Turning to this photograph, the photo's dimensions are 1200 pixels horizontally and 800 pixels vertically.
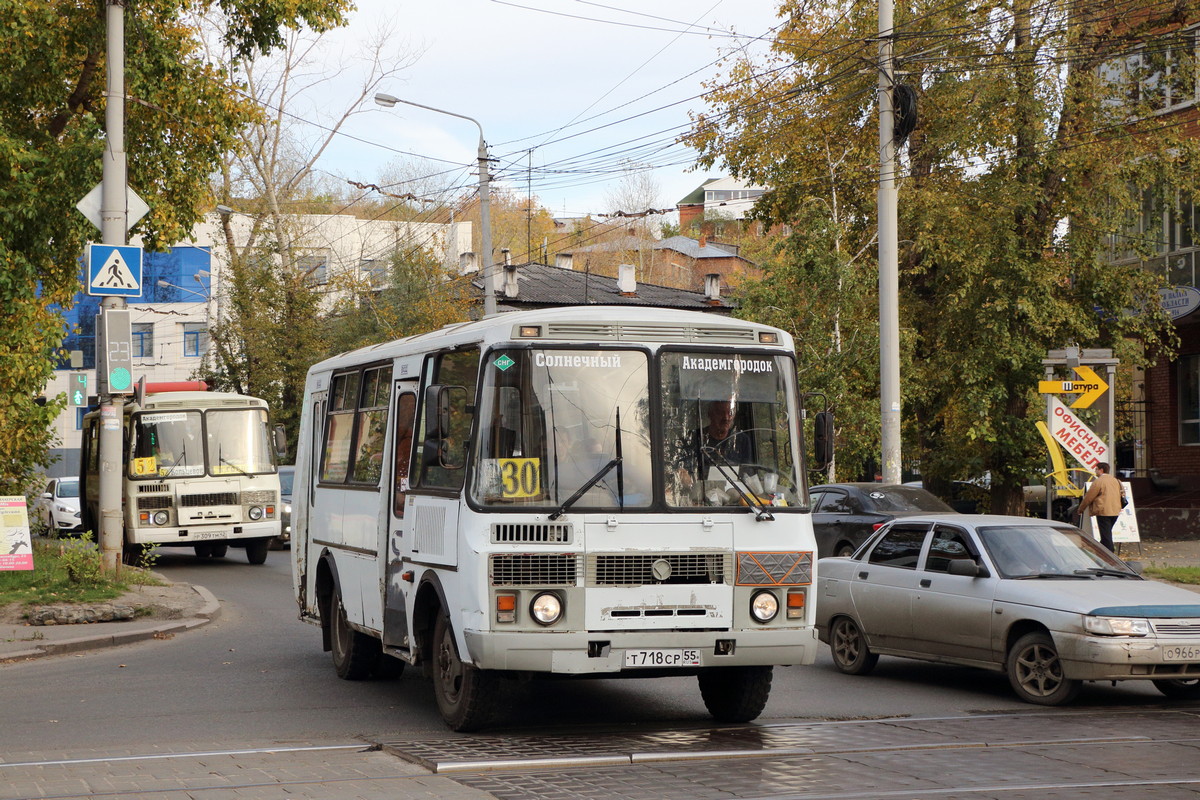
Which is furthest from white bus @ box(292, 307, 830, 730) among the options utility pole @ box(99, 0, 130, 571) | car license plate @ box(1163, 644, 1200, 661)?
utility pole @ box(99, 0, 130, 571)

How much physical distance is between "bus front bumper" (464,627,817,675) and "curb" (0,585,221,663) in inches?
258

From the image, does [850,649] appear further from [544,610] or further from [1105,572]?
[544,610]

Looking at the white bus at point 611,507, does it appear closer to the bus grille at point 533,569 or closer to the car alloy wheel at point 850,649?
the bus grille at point 533,569

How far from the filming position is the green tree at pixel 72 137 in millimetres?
18859

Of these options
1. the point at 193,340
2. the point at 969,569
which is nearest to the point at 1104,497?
the point at 969,569

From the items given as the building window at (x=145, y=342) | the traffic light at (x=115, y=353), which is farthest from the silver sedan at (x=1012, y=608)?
the building window at (x=145, y=342)

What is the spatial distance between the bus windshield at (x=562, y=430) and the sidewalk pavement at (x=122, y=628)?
6.77 m

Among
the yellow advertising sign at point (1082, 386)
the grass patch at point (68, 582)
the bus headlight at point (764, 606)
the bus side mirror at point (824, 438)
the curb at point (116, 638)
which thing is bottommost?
the curb at point (116, 638)

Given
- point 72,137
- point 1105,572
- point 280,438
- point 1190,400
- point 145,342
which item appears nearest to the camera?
point 1105,572

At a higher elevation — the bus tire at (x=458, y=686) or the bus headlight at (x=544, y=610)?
the bus headlight at (x=544, y=610)

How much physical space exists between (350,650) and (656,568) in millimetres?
4043

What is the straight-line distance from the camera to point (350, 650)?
11.9 meters

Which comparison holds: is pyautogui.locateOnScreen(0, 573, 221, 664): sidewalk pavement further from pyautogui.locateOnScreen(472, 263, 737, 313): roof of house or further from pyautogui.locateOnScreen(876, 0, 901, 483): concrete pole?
pyautogui.locateOnScreen(472, 263, 737, 313): roof of house

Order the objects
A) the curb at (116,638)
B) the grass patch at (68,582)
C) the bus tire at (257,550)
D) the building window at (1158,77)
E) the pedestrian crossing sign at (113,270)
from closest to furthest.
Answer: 1. the curb at (116,638)
2. the grass patch at (68,582)
3. the pedestrian crossing sign at (113,270)
4. the bus tire at (257,550)
5. the building window at (1158,77)
